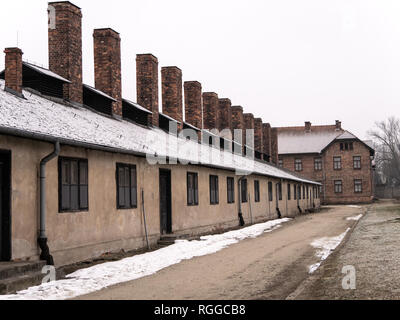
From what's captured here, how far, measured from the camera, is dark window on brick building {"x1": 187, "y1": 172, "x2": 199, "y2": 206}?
62.8ft

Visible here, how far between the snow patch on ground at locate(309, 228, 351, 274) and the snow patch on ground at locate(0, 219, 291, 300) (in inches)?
108

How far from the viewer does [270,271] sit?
10.9 meters

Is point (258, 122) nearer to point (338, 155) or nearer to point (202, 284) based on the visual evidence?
point (338, 155)

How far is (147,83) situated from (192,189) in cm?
751

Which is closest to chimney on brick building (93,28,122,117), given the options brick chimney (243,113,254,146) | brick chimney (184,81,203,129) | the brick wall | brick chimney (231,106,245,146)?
the brick wall

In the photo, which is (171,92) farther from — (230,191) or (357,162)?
(357,162)

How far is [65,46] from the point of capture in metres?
18.6

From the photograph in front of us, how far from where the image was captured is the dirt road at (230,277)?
8.43 meters

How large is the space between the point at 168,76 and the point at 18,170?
18.8 metres

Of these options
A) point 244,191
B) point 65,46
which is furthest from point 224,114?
point 65,46

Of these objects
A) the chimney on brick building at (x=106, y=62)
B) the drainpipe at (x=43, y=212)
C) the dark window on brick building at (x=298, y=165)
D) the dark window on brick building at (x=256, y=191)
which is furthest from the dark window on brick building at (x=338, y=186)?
the drainpipe at (x=43, y=212)

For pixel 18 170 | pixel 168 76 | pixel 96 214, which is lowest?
pixel 96 214

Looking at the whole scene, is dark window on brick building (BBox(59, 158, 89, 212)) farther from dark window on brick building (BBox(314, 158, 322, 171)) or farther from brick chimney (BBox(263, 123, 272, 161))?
dark window on brick building (BBox(314, 158, 322, 171))
